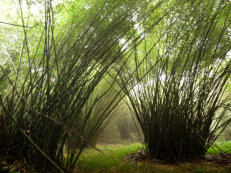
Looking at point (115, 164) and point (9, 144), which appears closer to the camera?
point (9, 144)

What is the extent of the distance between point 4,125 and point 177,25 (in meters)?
2.27

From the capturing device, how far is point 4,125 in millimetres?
1512

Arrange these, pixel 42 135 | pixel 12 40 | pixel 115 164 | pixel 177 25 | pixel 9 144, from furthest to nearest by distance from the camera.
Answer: pixel 12 40, pixel 177 25, pixel 115 164, pixel 9 144, pixel 42 135

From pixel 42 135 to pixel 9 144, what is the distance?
0.34 metres

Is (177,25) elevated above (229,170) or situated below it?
above

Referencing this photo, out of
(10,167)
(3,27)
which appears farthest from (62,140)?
(3,27)

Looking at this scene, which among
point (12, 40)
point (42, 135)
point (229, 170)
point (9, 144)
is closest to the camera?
point (42, 135)

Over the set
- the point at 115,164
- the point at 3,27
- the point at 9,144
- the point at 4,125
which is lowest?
the point at 115,164

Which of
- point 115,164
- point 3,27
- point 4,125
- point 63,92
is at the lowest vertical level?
point 115,164

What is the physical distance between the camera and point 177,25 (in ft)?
8.21

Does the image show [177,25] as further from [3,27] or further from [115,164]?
[3,27]

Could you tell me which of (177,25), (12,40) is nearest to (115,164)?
(177,25)

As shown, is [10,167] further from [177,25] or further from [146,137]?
[177,25]

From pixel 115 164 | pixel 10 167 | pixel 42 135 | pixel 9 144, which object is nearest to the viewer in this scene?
pixel 10 167
